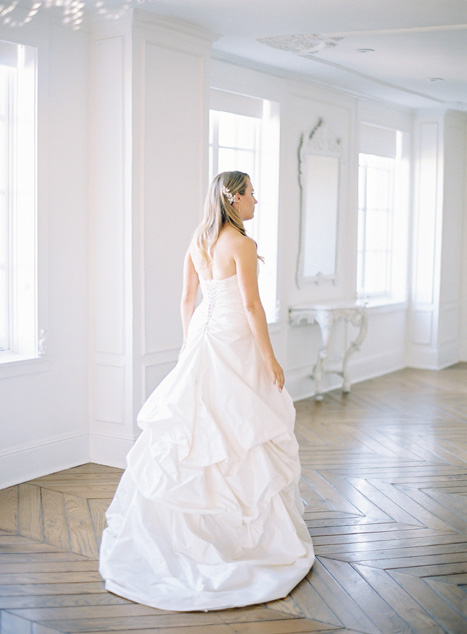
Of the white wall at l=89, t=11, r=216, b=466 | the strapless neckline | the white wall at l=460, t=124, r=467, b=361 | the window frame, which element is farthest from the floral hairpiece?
the white wall at l=460, t=124, r=467, b=361

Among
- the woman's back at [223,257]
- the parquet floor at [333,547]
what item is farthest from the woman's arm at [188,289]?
the parquet floor at [333,547]

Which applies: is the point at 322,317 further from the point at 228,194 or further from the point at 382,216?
the point at 228,194

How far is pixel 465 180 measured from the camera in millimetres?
9539

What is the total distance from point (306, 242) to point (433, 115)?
271 centimetres

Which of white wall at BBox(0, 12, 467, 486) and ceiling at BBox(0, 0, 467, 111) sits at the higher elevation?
ceiling at BBox(0, 0, 467, 111)

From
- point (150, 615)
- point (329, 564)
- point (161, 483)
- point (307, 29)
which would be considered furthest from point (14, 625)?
point (307, 29)

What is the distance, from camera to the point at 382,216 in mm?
8891

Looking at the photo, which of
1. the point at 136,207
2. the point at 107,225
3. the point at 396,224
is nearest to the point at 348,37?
the point at 136,207

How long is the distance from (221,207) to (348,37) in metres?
2.47

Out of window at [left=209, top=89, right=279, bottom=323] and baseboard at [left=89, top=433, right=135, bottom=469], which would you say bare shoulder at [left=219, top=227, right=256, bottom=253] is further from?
window at [left=209, top=89, right=279, bottom=323]

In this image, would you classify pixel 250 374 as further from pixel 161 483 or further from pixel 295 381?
pixel 295 381

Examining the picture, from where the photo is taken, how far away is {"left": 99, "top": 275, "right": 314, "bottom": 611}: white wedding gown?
327 centimetres

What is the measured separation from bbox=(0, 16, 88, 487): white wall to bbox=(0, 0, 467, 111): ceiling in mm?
423

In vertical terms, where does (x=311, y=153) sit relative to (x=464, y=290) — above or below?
above
